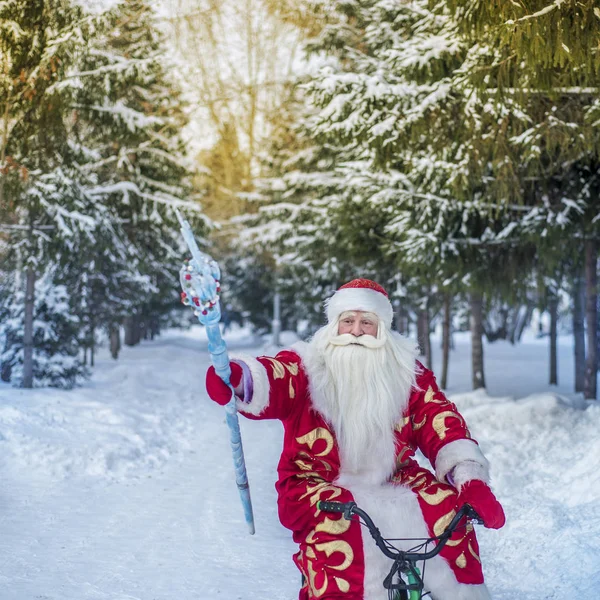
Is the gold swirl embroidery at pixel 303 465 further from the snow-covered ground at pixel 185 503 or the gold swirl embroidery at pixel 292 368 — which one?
the snow-covered ground at pixel 185 503

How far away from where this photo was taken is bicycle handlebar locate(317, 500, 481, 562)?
105 inches

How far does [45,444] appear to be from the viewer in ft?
25.2

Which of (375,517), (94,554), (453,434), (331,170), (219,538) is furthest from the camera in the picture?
(331,170)

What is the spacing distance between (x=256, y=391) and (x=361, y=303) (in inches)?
31.8

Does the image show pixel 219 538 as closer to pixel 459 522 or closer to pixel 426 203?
pixel 459 522

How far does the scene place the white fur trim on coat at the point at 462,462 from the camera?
3.09 meters

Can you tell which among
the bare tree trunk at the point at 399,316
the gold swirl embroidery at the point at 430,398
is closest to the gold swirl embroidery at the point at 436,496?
the gold swirl embroidery at the point at 430,398

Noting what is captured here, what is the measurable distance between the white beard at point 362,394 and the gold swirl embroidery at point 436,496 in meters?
Result: 0.22

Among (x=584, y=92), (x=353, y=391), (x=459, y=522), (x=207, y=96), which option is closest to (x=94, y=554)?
(x=353, y=391)

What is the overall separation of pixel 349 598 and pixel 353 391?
95 centimetres

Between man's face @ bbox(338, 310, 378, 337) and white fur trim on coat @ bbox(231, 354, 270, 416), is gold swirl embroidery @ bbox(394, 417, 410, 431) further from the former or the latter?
white fur trim on coat @ bbox(231, 354, 270, 416)

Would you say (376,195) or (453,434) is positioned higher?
(376,195)

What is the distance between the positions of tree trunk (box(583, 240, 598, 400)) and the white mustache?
7.25m

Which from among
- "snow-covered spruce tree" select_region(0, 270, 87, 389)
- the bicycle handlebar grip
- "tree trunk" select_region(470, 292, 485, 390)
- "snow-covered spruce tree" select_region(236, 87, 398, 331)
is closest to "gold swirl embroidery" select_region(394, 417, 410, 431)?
the bicycle handlebar grip
